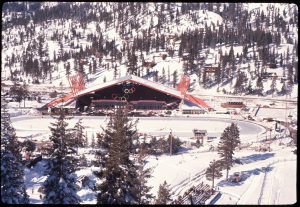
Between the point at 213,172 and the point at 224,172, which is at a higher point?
the point at 213,172

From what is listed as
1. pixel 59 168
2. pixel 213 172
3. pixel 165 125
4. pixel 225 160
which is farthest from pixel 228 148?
pixel 59 168

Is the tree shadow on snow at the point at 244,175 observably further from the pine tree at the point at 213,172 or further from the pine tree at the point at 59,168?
the pine tree at the point at 59,168

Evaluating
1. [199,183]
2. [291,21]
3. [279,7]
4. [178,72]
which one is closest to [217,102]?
[178,72]

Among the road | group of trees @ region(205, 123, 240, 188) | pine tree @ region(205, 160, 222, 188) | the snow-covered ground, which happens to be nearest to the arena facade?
the road

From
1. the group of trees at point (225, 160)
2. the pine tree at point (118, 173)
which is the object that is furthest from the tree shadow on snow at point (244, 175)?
the pine tree at point (118, 173)

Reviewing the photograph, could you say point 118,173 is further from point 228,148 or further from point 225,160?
point 228,148

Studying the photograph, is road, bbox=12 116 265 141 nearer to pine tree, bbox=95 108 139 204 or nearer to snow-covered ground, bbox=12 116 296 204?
snow-covered ground, bbox=12 116 296 204
